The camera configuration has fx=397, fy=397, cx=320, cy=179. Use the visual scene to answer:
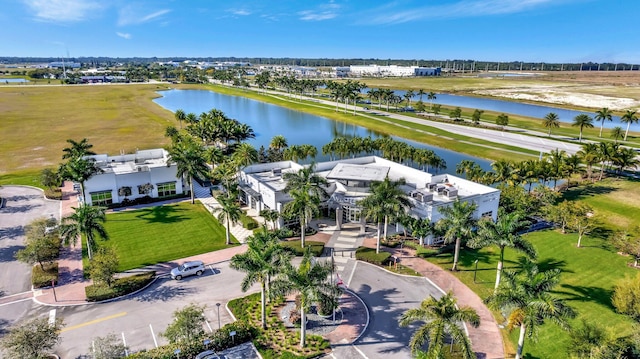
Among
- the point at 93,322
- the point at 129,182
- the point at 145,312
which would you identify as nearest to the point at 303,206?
the point at 145,312

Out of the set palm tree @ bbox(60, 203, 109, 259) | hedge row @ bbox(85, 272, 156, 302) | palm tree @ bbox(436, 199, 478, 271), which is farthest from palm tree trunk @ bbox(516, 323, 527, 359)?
palm tree @ bbox(60, 203, 109, 259)

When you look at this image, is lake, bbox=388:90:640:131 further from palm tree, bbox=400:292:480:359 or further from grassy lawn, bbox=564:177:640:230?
palm tree, bbox=400:292:480:359

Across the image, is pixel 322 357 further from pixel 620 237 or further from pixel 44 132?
pixel 44 132

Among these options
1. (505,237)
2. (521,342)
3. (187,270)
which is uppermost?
(505,237)

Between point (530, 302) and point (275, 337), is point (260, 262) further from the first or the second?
point (530, 302)

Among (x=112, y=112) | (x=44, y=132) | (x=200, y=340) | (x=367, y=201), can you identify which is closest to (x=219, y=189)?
(x=367, y=201)
